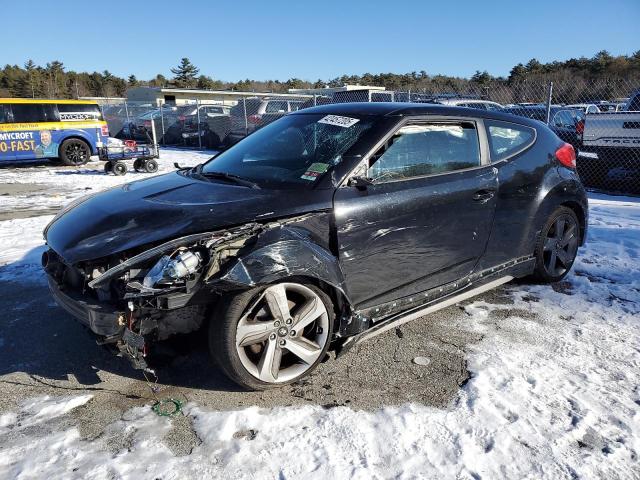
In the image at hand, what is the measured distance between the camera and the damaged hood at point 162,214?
2.72 metres

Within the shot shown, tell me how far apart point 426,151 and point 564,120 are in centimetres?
870

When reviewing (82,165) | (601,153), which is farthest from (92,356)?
(82,165)

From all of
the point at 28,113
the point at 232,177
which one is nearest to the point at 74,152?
the point at 28,113

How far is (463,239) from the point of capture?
11.8 ft

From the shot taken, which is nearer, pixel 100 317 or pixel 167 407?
pixel 100 317

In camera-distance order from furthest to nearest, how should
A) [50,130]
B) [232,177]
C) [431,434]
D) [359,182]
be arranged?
[50,130] → [232,177] → [359,182] → [431,434]

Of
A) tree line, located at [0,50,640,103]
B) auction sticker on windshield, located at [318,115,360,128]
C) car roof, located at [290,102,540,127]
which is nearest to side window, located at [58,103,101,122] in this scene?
car roof, located at [290,102,540,127]

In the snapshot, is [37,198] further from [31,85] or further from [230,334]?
[31,85]

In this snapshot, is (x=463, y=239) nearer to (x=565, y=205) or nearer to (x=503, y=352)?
(x=503, y=352)

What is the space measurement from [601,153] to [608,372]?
758cm

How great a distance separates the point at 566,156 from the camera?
14.7 ft

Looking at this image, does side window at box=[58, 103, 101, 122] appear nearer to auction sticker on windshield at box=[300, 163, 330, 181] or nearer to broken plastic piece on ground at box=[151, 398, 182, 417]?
auction sticker on windshield at box=[300, 163, 330, 181]

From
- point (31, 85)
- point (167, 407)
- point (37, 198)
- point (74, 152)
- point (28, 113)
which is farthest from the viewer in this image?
point (31, 85)

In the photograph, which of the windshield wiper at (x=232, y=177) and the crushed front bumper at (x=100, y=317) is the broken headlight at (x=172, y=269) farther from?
the windshield wiper at (x=232, y=177)
